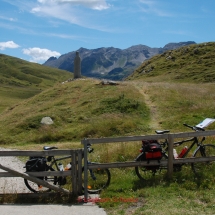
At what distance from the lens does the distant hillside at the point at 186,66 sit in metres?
59.0

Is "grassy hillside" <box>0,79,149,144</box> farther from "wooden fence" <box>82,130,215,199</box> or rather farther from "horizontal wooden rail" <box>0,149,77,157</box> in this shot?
"horizontal wooden rail" <box>0,149,77,157</box>

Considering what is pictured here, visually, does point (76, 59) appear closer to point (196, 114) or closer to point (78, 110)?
point (78, 110)

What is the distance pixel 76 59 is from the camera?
46719 millimetres

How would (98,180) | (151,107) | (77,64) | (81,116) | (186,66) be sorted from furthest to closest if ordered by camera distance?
(186,66) → (77,64) → (151,107) → (81,116) → (98,180)

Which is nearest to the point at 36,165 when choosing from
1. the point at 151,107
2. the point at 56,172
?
the point at 56,172

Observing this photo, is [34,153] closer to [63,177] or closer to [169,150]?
[63,177]

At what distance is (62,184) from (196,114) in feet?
61.7

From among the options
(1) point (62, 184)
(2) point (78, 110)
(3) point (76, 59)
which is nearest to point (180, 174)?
(1) point (62, 184)

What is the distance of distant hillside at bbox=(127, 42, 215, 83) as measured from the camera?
59.0 metres

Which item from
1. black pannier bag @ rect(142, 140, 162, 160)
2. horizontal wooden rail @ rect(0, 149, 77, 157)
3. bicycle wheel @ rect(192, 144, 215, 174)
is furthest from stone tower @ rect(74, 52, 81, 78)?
horizontal wooden rail @ rect(0, 149, 77, 157)

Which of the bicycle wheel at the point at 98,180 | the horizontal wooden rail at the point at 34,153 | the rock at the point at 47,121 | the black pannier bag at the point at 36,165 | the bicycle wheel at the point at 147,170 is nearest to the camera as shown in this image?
the horizontal wooden rail at the point at 34,153

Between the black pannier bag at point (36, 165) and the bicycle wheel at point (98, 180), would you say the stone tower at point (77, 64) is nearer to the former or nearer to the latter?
the bicycle wheel at point (98, 180)

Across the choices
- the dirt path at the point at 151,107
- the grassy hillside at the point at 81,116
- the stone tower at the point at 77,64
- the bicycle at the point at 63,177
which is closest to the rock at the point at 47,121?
the grassy hillside at the point at 81,116

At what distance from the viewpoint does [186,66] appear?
70.0 m
